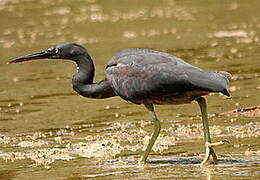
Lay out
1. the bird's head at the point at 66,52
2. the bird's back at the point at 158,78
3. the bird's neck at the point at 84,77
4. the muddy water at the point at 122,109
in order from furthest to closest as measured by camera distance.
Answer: the bird's head at the point at 66,52
the bird's neck at the point at 84,77
the muddy water at the point at 122,109
the bird's back at the point at 158,78

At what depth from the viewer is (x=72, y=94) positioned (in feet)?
46.7

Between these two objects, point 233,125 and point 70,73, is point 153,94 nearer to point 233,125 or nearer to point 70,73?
point 233,125

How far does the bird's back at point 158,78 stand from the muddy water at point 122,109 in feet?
2.22

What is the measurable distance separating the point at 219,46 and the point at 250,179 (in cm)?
1060

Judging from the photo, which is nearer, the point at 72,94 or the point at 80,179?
the point at 80,179

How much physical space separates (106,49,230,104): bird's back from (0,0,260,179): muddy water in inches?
26.7

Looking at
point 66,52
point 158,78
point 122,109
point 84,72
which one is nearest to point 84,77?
point 84,72

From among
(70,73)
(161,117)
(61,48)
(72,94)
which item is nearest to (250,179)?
(61,48)

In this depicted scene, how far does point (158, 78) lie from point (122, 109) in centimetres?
370

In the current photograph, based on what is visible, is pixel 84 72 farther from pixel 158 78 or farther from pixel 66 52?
pixel 158 78

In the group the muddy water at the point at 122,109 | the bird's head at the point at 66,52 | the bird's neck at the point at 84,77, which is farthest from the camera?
the bird's head at the point at 66,52

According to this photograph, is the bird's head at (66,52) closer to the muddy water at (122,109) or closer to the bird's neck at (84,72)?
the bird's neck at (84,72)

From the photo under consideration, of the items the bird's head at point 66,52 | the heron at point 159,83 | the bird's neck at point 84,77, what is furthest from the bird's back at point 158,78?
the bird's head at point 66,52

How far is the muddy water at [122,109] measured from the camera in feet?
29.6
